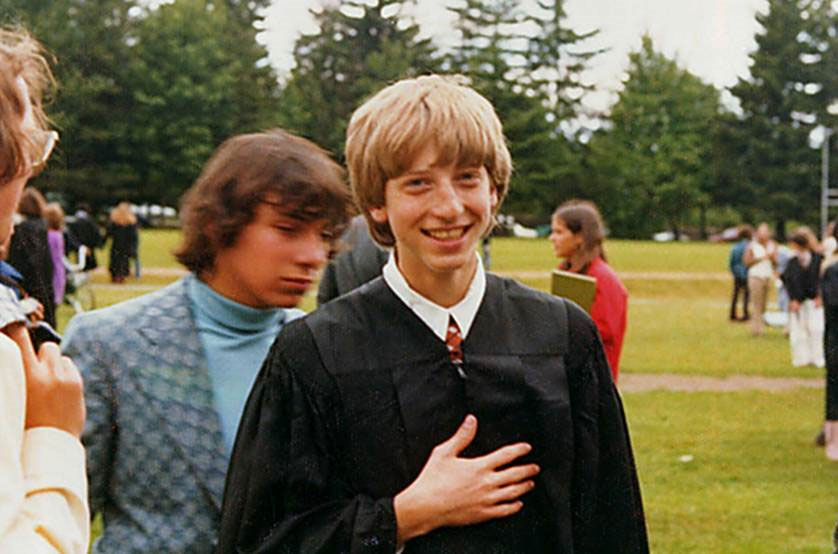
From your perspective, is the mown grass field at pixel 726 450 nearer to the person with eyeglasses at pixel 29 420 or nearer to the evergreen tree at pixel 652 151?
the person with eyeglasses at pixel 29 420

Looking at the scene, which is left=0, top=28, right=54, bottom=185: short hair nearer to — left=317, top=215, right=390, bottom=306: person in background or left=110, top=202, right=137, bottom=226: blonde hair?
left=317, top=215, right=390, bottom=306: person in background

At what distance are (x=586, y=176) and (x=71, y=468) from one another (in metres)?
72.7

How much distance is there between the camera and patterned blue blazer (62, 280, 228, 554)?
2580 mm

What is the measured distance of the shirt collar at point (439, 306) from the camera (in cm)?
247

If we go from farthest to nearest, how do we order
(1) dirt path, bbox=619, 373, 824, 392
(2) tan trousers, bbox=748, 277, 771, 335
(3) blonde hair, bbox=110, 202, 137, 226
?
(3) blonde hair, bbox=110, 202, 137, 226 → (2) tan trousers, bbox=748, 277, 771, 335 → (1) dirt path, bbox=619, 373, 824, 392

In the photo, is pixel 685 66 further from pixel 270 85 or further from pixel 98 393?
pixel 98 393

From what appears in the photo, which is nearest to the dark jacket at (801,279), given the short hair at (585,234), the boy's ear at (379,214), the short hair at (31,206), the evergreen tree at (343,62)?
the short hair at (585,234)

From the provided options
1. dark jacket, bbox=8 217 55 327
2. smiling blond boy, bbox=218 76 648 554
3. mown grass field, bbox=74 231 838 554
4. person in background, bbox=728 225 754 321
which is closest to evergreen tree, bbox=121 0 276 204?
mown grass field, bbox=74 231 838 554

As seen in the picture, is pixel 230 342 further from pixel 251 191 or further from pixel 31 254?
pixel 31 254

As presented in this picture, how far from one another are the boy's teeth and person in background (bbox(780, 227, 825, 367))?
1416 centimetres

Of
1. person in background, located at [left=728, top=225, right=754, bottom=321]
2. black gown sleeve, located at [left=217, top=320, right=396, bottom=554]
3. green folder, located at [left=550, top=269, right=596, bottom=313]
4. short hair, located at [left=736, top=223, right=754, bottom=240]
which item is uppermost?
green folder, located at [left=550, top=269, right=596, bottom=313]

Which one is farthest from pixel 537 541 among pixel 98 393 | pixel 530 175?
pixel 530 175

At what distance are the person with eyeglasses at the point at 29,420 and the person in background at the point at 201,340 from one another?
2.81 ft

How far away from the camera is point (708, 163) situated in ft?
249
